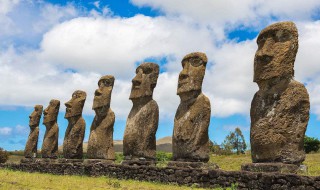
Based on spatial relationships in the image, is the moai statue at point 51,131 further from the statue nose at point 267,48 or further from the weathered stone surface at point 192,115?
the statue nose at point 267,48

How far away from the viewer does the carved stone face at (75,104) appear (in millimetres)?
22508

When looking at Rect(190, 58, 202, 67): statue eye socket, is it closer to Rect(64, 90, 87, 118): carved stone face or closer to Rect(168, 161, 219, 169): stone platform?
Rect(168, 161, 219, 169): stone platform

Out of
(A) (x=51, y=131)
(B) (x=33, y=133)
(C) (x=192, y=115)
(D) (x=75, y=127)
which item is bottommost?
(C) (x=192, y=115)

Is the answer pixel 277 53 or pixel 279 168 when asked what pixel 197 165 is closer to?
pixel 279 168

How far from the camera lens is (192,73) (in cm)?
1552

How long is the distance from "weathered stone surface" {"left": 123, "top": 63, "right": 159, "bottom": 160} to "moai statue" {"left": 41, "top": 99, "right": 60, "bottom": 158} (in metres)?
8.19

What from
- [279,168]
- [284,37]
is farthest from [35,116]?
[279,168]

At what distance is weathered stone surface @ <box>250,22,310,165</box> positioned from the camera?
11.7m

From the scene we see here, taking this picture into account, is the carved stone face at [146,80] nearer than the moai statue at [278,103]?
No

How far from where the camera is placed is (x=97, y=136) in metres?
19.8

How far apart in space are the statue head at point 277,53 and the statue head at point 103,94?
9100mm

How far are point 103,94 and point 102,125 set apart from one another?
1429 mm

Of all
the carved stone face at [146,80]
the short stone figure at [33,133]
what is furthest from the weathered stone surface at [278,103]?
the short stone figure at [33,133]

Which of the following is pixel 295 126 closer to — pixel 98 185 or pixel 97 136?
pixel 98 185
